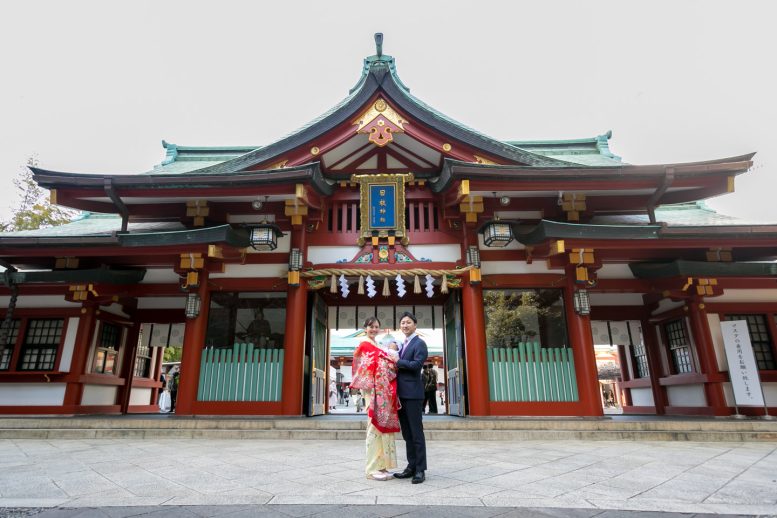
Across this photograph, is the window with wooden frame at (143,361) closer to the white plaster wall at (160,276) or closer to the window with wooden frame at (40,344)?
the window with wooden frame at (40,344)

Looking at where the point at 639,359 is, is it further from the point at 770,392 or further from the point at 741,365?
the point at 741,365

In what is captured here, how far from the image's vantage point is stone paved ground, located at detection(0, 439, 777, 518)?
3.42 meters

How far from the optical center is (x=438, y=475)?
4.62 meters

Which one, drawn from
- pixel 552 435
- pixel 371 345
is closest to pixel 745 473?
pixel 552 435

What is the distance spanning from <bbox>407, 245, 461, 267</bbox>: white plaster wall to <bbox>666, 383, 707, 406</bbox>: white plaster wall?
6.55 meters

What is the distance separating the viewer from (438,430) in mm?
7703

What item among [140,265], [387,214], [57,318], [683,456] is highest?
[387,214]

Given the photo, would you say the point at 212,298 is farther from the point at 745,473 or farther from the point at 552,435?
the point at 745,473

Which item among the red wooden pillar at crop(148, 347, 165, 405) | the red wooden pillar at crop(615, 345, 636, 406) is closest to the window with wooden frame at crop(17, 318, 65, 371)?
the red wooden pillar at crop(148, 347, 165, 405)

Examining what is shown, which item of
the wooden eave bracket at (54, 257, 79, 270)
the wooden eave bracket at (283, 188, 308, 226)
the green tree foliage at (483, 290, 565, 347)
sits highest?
the wooden eave bracket at (283, 188, 308, 226)

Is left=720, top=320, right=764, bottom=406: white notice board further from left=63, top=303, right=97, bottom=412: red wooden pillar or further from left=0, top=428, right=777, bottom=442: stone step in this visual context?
left=63, top=303, right=97, bottom=412: red wooden pillar

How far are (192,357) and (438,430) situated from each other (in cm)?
545

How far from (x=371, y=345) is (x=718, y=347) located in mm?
9465

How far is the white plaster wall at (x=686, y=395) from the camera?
34.1 ft
